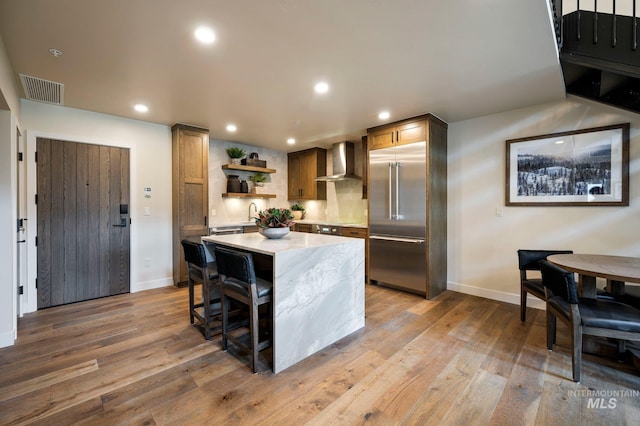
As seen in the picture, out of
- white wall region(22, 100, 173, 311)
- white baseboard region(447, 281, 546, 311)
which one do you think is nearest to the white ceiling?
white wall region(22, 100, 173, 311)

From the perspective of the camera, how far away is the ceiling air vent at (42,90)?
277cm

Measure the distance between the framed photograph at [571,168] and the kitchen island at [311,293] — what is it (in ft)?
7.77

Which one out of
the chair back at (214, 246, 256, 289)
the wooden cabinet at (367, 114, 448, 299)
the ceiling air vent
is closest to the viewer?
the chair back at (214, 246, 256, 289)

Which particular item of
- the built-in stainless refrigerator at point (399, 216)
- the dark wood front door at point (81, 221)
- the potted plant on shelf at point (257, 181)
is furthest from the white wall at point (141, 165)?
the built-in stainless refrigerator at point (399, 216)

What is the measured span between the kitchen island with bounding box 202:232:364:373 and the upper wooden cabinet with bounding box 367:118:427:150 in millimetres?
1903

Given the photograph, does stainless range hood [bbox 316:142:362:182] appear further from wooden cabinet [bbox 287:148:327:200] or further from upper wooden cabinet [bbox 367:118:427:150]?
upper wooden cabinet [bbox 367:118:427:150]

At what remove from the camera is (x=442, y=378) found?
206cm

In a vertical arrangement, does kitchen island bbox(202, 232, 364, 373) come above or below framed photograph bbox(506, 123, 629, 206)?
below

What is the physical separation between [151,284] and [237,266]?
9.36 ft

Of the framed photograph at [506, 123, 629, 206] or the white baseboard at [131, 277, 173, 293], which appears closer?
the framed photograph at [506, 123, 629, 206]

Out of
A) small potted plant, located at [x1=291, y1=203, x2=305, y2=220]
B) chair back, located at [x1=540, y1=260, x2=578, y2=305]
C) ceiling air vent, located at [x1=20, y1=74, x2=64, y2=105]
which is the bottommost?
chair back, located at [x1=540, y1=260, x2=578, y2=305]

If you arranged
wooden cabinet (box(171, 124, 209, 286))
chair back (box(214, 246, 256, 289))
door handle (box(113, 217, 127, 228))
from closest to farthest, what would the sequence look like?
1. chair back (box(214, 246, 256, 289))
2. door handle (box(113, 217, 127, 228))
3. wooden cabinet (box(171, 124, 209, 286))

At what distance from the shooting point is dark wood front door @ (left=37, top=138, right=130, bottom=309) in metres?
3.43

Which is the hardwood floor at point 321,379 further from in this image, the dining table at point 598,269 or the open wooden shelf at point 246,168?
the open wooden shelf at point 246,168
